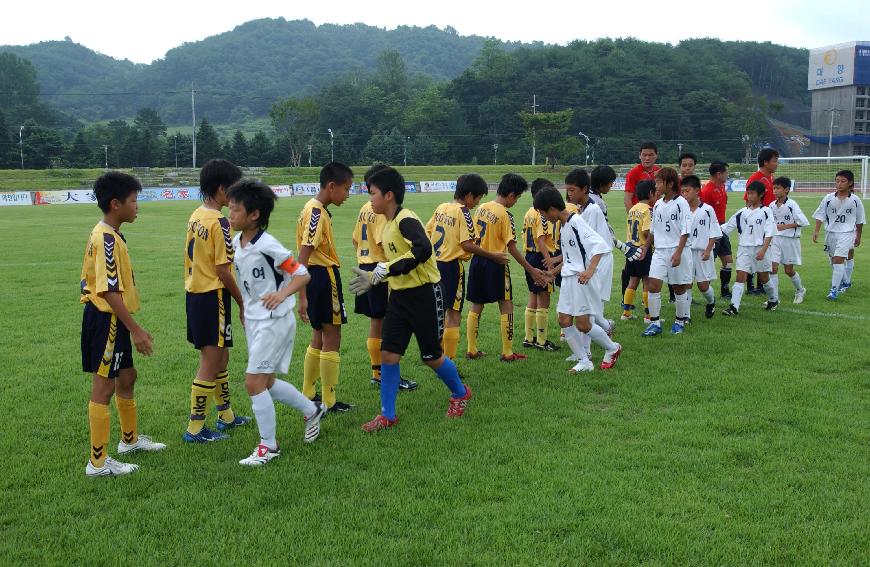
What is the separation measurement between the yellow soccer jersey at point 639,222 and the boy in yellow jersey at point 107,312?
21.8 ft

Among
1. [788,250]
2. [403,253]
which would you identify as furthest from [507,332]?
[788,250]

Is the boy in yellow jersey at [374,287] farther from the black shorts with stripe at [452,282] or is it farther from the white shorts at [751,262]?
the white shorts at [751,262]

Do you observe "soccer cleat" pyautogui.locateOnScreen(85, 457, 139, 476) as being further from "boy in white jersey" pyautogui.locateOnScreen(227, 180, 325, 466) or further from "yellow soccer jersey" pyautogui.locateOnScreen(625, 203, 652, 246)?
"yellow soccer jersey" pyautogui.locateOnScreen(625, 203, 652, 246)

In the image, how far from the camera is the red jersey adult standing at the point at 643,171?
1020 centimetres

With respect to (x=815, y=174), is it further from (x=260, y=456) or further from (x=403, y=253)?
(x=260, y=456)

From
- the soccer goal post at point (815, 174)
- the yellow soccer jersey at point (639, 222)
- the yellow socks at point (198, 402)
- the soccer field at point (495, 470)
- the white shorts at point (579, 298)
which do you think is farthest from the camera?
the soccer goal post at point (815, 174)

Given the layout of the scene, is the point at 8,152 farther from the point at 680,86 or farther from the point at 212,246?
the point at 680,86

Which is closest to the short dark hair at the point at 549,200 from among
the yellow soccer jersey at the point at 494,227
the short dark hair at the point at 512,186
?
the short dark hair at the point at 512,186

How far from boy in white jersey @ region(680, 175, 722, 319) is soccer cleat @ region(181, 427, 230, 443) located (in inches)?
246

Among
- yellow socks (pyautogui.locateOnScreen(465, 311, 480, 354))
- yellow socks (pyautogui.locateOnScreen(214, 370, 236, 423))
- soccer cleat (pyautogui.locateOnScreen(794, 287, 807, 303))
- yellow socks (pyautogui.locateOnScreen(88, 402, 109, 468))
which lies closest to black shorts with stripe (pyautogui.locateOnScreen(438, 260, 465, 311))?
yellow socks (pyautogui.locateOnScreen(465, 311, 480, 354))

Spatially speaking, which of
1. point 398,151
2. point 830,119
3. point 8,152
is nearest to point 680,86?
point 830,119

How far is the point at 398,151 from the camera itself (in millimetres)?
87125

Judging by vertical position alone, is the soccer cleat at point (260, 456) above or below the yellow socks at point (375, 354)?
below

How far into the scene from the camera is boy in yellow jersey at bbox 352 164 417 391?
666 centimetres
